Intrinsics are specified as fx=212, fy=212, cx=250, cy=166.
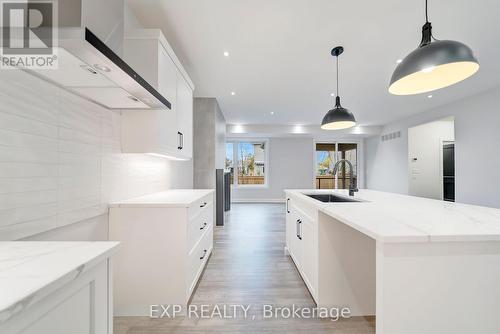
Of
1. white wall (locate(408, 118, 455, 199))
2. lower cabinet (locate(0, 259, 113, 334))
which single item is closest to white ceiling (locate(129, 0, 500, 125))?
white wall (locate(408, 118, 455, 199))

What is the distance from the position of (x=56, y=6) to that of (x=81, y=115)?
2.50ft

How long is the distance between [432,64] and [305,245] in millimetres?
1643

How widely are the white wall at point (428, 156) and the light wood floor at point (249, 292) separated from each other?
4252 millimetres

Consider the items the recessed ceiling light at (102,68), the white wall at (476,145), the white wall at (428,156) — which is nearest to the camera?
the recessed ceiling light at (102,68)

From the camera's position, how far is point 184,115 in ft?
8.26

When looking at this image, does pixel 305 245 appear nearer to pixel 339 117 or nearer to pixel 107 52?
pixel 339 117

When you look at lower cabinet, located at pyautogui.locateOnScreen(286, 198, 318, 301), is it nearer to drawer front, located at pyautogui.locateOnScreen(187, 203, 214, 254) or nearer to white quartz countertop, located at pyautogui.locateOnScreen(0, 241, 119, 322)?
drawer front, located at pyautogui.locateOnScreen(187, 203, 214, 254)

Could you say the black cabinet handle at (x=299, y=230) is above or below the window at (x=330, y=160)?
below

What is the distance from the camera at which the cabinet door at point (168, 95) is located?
1.85m

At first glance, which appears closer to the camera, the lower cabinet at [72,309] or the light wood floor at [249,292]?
the lower cabinet at [72,309]

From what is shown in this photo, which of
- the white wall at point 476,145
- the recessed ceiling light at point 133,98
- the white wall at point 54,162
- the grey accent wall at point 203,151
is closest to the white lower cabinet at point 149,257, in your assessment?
the white wall at point 54,162

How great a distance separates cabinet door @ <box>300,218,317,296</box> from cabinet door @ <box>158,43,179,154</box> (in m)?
1.51

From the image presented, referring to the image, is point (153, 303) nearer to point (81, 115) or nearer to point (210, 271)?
point (210, 271)

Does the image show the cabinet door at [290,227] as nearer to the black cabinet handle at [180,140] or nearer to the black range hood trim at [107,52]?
the black cabinet handle at [180,140]
